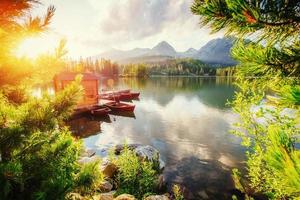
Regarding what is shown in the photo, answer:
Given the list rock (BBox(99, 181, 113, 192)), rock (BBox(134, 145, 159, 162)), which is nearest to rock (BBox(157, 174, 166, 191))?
rock (BBox(134, 145, 159, 162))

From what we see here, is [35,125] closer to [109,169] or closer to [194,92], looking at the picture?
[109,169]

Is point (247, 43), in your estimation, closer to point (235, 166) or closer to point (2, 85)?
point (2, 85)

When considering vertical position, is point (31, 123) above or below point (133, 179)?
above

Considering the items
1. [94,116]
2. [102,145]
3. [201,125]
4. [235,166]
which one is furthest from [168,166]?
[94,116]

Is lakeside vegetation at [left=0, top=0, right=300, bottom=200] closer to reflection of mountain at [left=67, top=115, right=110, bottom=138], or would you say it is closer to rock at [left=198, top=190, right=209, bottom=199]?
rock at [left=198, top=190, right=209, bottom=199]

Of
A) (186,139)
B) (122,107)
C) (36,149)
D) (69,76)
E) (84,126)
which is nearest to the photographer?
(36,149)

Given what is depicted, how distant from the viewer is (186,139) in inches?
955

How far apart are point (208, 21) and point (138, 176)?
10.7 meters

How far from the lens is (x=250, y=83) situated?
246cm

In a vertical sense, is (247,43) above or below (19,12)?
below

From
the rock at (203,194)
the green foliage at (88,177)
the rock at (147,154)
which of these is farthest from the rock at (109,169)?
the green foliage at (88,177)

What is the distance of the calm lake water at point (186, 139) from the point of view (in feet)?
47.4

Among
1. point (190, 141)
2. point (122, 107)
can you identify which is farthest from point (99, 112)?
point (190, 141)

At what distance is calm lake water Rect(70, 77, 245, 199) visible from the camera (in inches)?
569
